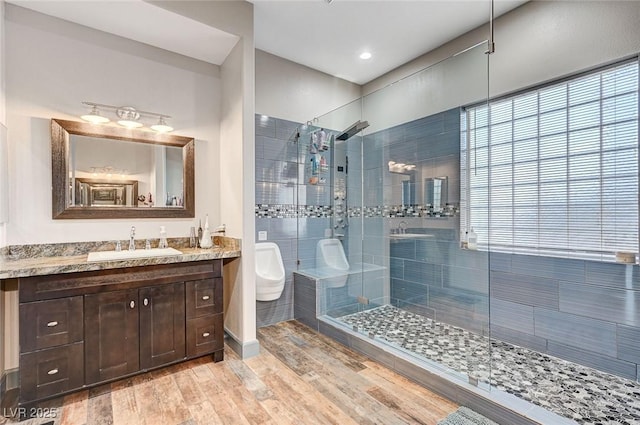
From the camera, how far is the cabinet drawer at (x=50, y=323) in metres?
1.88

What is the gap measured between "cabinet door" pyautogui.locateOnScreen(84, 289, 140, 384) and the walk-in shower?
1741 millimetres

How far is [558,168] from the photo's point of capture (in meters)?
2.56

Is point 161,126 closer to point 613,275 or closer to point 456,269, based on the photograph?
point 456,269

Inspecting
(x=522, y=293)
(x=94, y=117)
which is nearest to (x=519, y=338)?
(x=522, y=293)

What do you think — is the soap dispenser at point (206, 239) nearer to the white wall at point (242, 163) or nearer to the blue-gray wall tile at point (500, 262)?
the white wall at point (242, 163)

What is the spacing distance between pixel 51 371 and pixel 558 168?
13.2 feet

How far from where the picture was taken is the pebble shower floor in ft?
6.14

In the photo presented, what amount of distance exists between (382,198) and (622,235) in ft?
6.65

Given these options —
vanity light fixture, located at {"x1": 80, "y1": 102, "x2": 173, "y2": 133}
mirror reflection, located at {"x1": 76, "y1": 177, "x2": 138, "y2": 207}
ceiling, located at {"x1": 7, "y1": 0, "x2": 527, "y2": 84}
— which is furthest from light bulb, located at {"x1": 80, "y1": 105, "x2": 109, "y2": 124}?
ceiling, located at {"x1": 7, "y1": 0, "x2": 527, "y2": 84}

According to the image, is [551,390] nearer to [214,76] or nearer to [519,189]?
[519,189]

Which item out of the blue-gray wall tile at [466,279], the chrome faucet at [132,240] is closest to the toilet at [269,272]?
the chrome faucet at [132,240]

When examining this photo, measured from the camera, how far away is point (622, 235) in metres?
2.23

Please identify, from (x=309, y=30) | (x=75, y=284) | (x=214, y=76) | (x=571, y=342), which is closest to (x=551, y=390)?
(x=571, y=342)

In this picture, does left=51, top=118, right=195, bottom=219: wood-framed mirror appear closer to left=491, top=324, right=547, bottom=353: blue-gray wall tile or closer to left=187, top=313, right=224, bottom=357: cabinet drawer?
left=187, top=313, right=224, bottom=357: cabinet drawer
